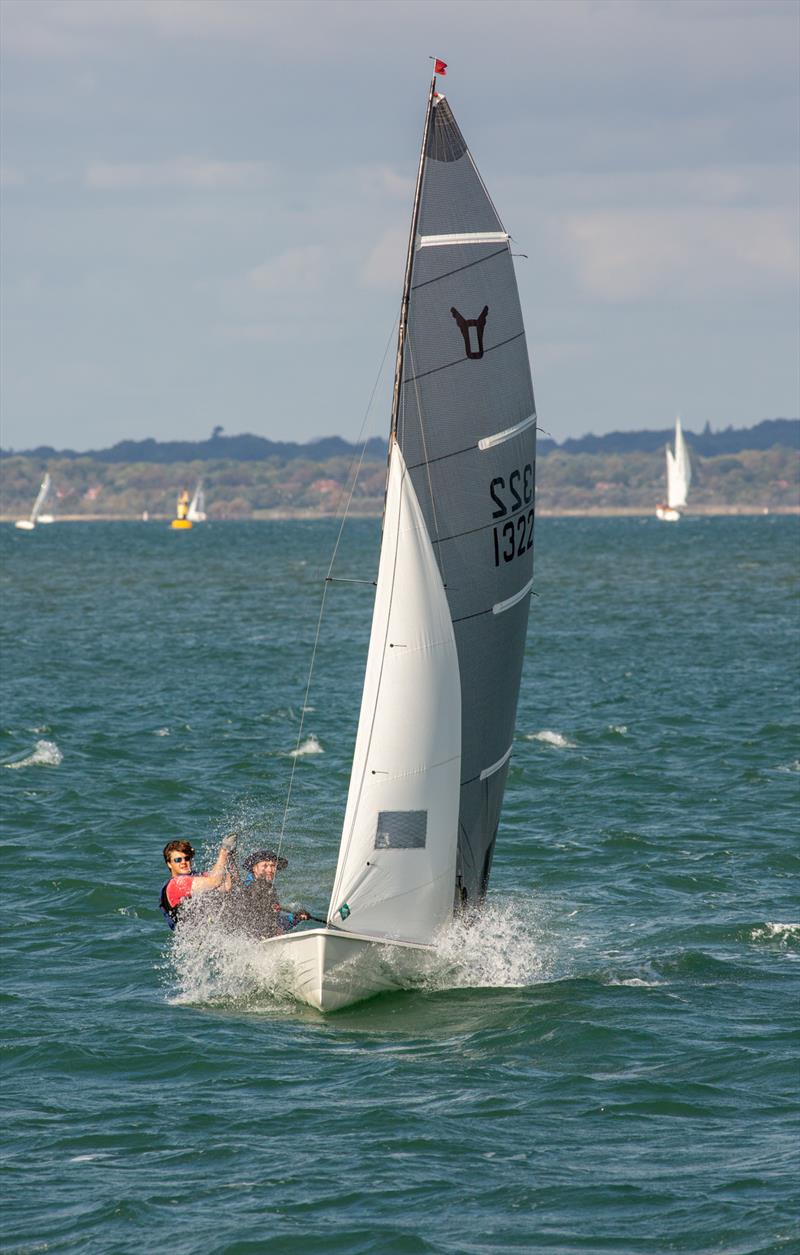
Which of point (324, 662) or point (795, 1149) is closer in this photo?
point (795, 1149)

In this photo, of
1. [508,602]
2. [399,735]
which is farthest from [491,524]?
[399,735]

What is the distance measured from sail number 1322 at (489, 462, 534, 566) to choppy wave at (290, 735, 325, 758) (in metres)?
17.5

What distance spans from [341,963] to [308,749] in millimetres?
19415

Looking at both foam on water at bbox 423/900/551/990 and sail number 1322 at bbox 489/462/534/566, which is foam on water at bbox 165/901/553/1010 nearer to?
foam on water at bbox 423/900/551/990

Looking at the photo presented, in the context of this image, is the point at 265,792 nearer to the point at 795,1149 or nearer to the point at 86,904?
the point at 86,904

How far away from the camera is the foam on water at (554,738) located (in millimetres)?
37562

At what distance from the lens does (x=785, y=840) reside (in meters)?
27.6

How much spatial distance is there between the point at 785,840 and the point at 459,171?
14.0 m

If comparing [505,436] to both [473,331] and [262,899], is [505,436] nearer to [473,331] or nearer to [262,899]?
[473,331]

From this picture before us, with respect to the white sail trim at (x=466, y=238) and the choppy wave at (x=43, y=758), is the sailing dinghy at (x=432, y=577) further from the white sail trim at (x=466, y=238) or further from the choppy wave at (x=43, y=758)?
the choppy wave at (x=43, y=758)

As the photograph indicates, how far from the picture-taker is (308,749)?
37.4 m

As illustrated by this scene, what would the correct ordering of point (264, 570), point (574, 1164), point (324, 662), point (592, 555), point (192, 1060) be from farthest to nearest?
point (592, 555) → point (264, 570) → point (324, 662) → point (192, 1060) → point (574, 1164)

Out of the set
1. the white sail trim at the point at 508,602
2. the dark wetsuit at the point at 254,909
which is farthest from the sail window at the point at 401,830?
the white sail trim at the point at 508,602

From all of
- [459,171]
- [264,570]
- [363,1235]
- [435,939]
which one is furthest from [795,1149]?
[264,570]
